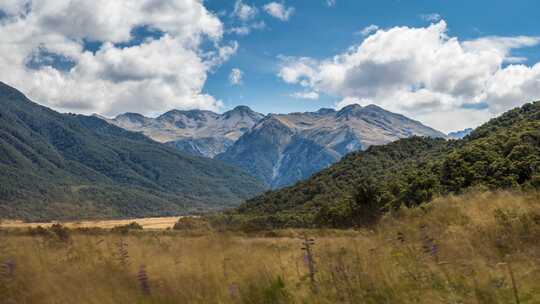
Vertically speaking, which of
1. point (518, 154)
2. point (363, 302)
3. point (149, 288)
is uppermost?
point (518, 154)

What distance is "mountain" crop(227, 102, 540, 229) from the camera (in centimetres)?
5128

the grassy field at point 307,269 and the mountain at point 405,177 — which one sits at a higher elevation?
the mountain at point 405,177

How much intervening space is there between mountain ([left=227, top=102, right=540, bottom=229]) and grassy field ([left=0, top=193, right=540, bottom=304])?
5866mm

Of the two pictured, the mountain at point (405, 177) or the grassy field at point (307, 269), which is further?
the mountain at point (405, 177)

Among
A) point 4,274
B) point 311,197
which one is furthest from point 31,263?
point 311,197

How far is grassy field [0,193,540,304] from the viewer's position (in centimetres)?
656

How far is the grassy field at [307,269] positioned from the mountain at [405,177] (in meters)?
5.87

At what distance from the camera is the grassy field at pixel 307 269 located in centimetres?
656

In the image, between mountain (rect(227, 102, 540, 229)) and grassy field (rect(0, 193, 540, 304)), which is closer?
grassy field (rect(0, 193, 540, 304))

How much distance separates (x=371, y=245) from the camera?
8.95 metres

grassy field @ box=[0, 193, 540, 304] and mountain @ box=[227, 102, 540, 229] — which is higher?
mountain @ box=[227, 102, 540, 229]

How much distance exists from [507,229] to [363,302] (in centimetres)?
399

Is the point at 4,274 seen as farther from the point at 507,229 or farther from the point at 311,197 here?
the point at 311,197

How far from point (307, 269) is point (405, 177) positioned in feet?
290
